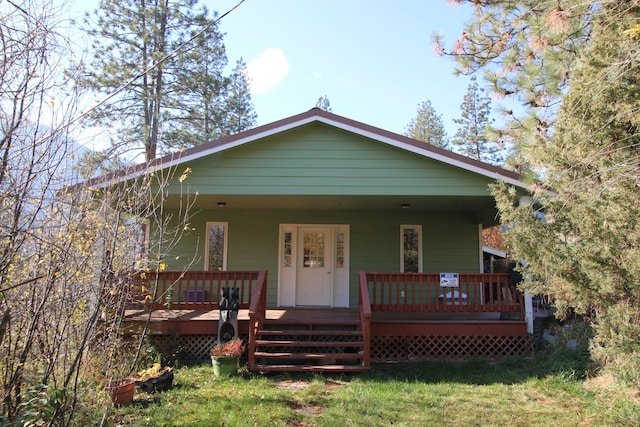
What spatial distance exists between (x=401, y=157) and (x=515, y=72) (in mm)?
2497

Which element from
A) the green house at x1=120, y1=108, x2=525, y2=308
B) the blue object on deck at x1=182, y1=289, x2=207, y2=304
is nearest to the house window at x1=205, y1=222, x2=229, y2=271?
the green house at x1=120, y1=108, x2=525, y2=308

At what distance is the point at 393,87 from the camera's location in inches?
388

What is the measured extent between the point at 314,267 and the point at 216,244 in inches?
97.7

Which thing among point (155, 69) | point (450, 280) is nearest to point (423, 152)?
point (450, 280)

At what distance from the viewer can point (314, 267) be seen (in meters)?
9.95

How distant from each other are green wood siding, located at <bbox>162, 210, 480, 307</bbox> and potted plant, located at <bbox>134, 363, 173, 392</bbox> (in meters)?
4.50

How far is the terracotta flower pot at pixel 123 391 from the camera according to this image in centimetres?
458

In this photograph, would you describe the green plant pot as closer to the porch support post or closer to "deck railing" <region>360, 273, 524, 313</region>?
"deck railing" <region>360, 273, 524, 313</region>

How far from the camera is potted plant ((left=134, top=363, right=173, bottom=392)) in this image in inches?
205

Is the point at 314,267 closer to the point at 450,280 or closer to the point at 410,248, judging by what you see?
the point at 410,248

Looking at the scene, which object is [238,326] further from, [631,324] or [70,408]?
[631,324]

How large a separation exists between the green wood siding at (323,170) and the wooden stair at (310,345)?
2380mm

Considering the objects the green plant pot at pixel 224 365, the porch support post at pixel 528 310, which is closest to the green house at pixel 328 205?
the porch support post at pixel 528 310

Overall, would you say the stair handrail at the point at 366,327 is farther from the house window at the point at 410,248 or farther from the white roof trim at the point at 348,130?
the house window at the point at 410,248
